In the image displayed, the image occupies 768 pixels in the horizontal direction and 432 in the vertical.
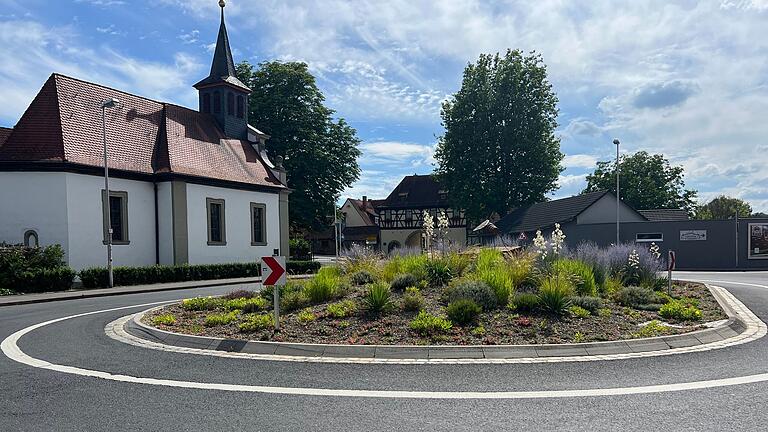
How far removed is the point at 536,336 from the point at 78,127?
2661 centimetres

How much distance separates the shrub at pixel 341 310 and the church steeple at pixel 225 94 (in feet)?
102

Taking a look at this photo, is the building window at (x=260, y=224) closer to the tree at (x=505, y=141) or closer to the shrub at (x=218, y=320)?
the tree at (x=505, y=141)

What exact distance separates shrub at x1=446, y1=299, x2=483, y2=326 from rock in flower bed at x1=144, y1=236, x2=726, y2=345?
0.06 ft

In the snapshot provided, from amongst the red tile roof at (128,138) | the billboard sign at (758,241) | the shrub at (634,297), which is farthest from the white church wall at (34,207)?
the billboard sign at (758,241)

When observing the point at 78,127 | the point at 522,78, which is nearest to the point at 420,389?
the point at 78,127

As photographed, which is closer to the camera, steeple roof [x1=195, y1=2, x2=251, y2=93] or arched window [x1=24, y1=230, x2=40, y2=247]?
arched window [x1=24, y1=230, x2=40, y2=247]

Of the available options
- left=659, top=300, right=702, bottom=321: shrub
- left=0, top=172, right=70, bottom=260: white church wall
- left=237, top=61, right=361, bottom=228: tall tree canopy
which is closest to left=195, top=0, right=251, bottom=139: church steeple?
left=237, top=61, right=361, bottom=228: tall tree canopy

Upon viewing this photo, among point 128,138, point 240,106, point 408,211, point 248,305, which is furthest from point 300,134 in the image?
point 248,305

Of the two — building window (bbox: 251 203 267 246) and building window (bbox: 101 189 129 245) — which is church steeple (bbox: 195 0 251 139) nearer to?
building window (bbox: 251 203 267 246)

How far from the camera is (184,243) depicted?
30594mm

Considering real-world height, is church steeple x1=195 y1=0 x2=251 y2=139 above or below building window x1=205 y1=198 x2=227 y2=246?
above

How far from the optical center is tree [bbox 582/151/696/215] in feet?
213

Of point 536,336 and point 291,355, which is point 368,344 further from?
point 536,336

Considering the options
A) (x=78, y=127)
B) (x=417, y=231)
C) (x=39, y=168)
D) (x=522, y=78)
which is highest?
(x=522, y=78)
